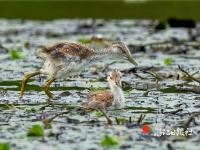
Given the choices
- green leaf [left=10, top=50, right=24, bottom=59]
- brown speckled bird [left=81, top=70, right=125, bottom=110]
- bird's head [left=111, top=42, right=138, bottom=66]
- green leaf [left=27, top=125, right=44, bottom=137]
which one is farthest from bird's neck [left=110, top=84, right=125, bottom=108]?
green leaf [left=10, top=50, right=24, bottom=59]

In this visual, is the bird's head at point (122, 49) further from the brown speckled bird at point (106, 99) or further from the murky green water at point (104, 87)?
the brown speckled bird at point (106, 99)

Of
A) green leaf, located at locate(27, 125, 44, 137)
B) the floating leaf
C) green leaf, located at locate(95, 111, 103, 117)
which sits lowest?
green leaf, located at locate(27, 125, 44, 137)

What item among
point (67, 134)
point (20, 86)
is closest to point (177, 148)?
point (67, 134)

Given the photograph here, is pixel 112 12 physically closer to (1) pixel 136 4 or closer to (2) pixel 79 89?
(1) pixel 136 4

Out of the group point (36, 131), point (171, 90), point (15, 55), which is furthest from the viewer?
point (15, 55)

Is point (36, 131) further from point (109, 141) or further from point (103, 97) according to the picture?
point (103, 97)

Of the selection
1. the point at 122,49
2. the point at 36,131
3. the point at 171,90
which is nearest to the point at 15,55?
the point at 122,49

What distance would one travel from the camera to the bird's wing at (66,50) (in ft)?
41.0

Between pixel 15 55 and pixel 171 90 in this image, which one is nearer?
pixel 171 90

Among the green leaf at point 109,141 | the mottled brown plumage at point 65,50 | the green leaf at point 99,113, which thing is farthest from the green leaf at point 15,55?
the green leaf at point 109,141

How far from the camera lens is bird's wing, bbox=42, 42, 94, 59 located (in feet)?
41.0

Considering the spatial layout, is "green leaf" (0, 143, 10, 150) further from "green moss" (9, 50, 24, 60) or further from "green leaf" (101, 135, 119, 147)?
"green moss" (9, 50, 24, 60)

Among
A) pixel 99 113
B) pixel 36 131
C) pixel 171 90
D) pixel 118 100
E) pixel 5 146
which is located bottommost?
pixel 5 146

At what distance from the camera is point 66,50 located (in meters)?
12.5
